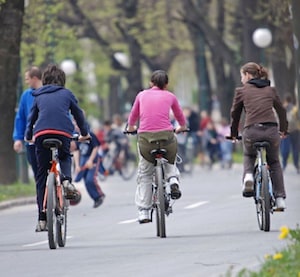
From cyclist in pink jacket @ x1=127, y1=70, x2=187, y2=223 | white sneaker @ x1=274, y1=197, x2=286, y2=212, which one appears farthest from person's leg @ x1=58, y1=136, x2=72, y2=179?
white sneaker @ x1=274, y1=197, x2=286, y2=212

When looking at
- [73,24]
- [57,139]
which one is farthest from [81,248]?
[73,24]

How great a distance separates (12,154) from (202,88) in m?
22.1

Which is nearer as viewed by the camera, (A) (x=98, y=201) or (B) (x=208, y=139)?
(A) (x=98, y=201)

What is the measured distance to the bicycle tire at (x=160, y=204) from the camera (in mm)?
14576

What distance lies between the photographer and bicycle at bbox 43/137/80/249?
44.4 ft

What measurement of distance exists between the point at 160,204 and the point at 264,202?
3.50 ft

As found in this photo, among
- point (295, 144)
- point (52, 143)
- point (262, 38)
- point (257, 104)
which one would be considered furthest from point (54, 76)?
point (262, 38)

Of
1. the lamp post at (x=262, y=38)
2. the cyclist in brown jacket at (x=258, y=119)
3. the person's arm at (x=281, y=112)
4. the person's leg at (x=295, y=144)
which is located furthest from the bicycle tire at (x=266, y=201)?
the lamp post at (x=262, y=38)

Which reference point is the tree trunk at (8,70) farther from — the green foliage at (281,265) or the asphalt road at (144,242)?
the green foliage at (281,265)

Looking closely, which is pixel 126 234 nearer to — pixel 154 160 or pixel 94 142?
pixel 154 160

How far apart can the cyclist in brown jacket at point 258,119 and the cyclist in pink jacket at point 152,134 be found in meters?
0.72

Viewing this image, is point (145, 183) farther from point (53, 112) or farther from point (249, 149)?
point (53, 112)

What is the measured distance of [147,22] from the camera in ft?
164

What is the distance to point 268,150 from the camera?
15125mm
